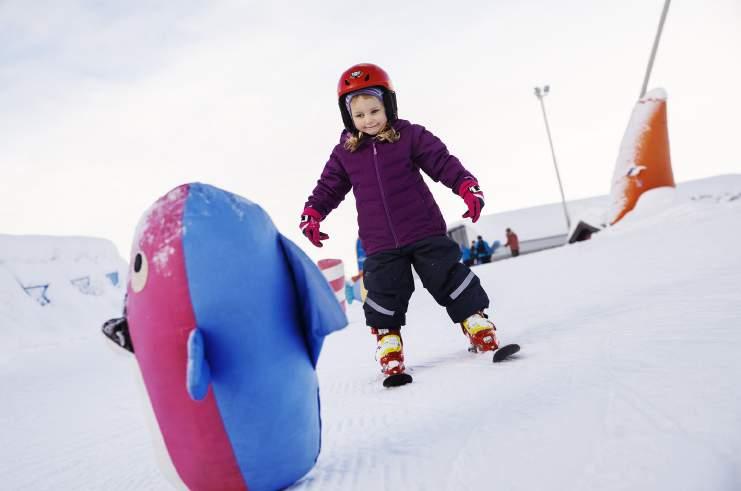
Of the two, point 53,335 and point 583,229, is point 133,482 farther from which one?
point 583,229

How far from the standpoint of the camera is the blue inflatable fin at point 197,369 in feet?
2.61

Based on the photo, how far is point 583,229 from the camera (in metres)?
11.4

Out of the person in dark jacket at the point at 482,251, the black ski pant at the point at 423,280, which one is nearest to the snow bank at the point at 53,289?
the black ski pant at the point at 423,280

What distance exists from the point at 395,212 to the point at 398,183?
13 cm

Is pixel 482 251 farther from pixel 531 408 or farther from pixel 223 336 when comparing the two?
pixel 223 336

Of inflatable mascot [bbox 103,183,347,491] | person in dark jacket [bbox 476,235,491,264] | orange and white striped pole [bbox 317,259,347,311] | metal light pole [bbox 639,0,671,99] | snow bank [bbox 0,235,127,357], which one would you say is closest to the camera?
inflatable mascot [bbox 103,183,347,491]

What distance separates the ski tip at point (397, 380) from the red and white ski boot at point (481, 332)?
0.37m

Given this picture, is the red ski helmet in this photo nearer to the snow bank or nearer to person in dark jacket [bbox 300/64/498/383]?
person in dark jacket [bbox 300/64/498/383]

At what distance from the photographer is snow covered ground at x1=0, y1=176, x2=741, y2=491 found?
0.77m

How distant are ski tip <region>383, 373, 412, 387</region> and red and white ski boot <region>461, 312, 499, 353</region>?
372 millimetres

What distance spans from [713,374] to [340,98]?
65.0 inches

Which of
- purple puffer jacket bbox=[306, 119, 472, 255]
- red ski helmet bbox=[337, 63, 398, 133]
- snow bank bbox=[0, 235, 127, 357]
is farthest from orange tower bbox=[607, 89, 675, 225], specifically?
snow bank bbox=[0, 235, 127, 357]

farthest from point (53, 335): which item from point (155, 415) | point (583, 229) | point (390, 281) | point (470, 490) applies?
point (583, 229)

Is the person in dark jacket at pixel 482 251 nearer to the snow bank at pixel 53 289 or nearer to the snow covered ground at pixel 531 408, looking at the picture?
the snow bank at pixel 53 289
